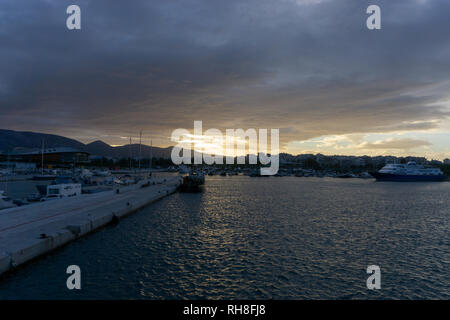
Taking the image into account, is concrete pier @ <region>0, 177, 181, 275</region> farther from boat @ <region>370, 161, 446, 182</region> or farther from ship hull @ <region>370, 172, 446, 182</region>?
boat @ <region>370, 161, 446, 182</region>

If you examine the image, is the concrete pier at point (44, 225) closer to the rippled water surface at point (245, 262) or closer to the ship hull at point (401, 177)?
the rippled water surface at point (245, 262)

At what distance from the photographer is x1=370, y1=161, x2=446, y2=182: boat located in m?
138

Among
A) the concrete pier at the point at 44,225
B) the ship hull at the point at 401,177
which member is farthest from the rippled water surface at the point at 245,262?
the ship hull at the point at 401,177

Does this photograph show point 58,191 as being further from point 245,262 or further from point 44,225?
point 245,262

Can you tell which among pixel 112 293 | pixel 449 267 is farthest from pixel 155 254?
pixel 449 267

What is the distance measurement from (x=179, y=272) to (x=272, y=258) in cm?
708

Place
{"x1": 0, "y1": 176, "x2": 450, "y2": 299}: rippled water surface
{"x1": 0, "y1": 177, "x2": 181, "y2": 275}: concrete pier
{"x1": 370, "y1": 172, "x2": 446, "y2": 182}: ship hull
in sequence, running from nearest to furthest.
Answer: {"x1": 0, "y1": 176, "x2": 450, "y2": 299}: rippled water surface, {"x1": 0, "y1": 177, "x2": 181, "y2": 275}: concrete pier, {"x1": 370, "y1": 172, "x2": 446, "y2": 182}: ship hull

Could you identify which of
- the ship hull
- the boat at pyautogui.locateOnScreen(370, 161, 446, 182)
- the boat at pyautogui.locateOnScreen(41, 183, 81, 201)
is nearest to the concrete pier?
the boat at pyautogui.locateOnScreen(41, 183, 81, 201)

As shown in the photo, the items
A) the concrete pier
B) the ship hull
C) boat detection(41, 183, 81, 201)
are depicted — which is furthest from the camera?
the ship hull

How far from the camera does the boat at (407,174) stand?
138250 millimetres

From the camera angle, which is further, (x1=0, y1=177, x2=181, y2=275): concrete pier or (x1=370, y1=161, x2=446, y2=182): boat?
(x1=370, y1=161, x2=446, y2=182): boat
